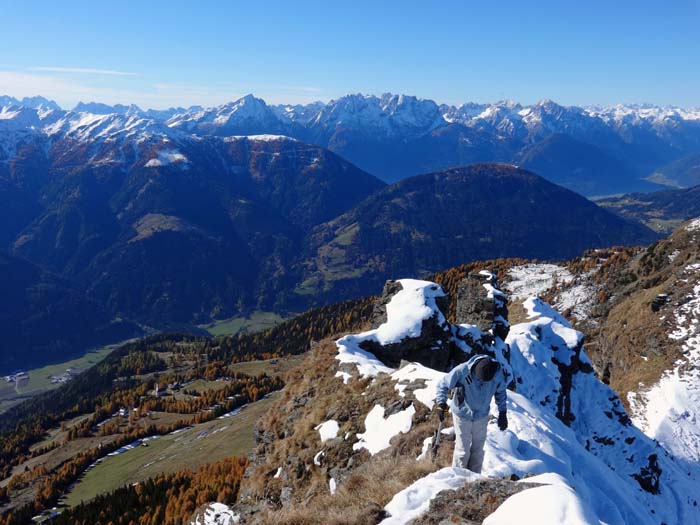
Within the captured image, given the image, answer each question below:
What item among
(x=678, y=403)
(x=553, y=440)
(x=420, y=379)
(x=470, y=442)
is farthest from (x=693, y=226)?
(x=470, y=442)

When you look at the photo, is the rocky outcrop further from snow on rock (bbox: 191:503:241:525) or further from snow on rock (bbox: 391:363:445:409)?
snow on rock (bbox: 191:503:241:525)

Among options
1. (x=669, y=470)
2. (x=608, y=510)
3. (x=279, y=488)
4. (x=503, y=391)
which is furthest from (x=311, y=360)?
(x=669, y=470)

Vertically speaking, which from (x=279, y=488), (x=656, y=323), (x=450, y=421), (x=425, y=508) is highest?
(x=425, y=508)

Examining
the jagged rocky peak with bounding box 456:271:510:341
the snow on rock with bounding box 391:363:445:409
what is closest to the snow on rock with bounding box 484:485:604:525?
the snow on rock with bounding box 391:363:445:409

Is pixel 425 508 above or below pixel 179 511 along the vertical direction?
above

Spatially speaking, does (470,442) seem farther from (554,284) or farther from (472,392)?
(554,284)

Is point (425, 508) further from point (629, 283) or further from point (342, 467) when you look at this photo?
point (629, 283)
